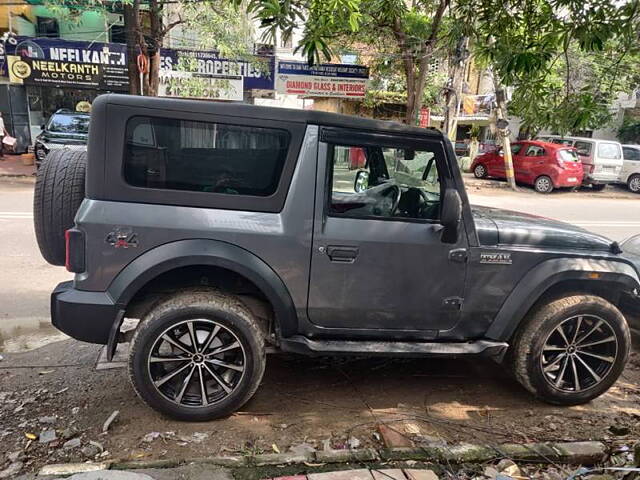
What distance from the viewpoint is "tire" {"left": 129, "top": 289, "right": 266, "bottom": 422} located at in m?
2.97

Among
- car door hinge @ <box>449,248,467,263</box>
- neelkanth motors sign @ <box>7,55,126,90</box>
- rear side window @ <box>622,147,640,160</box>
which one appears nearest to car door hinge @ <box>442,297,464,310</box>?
car door hinge @ <box>449,248,467,263</box>

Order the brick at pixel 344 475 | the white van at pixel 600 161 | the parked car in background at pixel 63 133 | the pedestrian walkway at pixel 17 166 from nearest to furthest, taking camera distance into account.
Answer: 1. the brick at pixel 344 475
2. the parked car in background at pixel 63 133
3. the pedestrian walkway at pixel 17 166
4. the white van at pixel 600 161

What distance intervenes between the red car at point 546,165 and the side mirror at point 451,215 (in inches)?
608

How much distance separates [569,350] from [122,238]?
10.0 ft

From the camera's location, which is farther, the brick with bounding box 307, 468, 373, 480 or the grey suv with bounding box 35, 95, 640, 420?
the grey suv with bounding box 35, 95, 640, 420

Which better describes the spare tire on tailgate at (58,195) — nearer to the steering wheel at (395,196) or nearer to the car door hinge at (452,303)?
the steering wheel at (395,196)

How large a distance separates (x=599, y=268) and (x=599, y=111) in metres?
1.13

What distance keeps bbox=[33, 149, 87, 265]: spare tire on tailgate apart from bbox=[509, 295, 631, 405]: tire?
3.10 meters

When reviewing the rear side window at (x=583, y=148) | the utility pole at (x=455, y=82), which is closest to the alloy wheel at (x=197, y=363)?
the utility pole at (x=455, y=82)

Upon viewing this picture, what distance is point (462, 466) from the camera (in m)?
2.81

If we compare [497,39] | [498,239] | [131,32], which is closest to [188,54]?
[131,32]

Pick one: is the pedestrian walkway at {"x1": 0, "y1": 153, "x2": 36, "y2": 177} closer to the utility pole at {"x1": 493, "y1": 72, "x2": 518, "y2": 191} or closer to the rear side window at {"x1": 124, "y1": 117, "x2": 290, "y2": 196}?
the rear side window at {"x1": 124, "y1": 117, "x2": 290, "y2": 196}

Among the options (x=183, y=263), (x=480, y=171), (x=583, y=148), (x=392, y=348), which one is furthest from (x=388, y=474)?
(x=480, y=171)

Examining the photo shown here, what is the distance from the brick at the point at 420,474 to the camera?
2.63m
